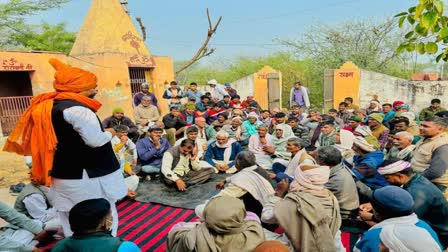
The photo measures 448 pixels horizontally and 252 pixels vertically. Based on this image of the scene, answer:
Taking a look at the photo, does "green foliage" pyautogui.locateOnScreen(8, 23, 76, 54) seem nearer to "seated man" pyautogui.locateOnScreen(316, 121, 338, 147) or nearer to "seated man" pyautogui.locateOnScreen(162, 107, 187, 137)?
"seated man" pyautogui.locateOnScreen(162, 107, 187, 137)

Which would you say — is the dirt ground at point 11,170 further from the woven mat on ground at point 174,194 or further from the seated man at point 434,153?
the seated man at point 434,153

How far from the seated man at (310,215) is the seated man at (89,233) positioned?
4.16ft

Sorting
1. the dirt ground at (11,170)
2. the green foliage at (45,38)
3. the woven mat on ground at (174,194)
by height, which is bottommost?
the dirt ground at (11,170)

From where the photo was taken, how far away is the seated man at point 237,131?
24.0ft

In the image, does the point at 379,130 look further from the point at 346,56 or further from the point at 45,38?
the point at 45,38

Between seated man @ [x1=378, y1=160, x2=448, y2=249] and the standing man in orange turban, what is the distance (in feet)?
8.76

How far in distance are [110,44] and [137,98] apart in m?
3.09

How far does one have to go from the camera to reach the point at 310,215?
2391 millimetres

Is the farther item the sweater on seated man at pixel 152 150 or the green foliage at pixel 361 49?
the green foliage at pixel 361 49

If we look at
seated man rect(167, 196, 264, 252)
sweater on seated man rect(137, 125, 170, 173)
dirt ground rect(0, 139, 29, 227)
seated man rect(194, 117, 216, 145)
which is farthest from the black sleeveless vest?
seated man rect(194, 117, 216, 145)

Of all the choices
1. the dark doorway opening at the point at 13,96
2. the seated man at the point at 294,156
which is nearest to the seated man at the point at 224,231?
the seated man at the point at 294,156

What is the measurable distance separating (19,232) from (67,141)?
1.47 meters

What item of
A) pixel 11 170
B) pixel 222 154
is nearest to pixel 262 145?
pixel 222 154

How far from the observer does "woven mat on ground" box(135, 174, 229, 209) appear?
460cm
